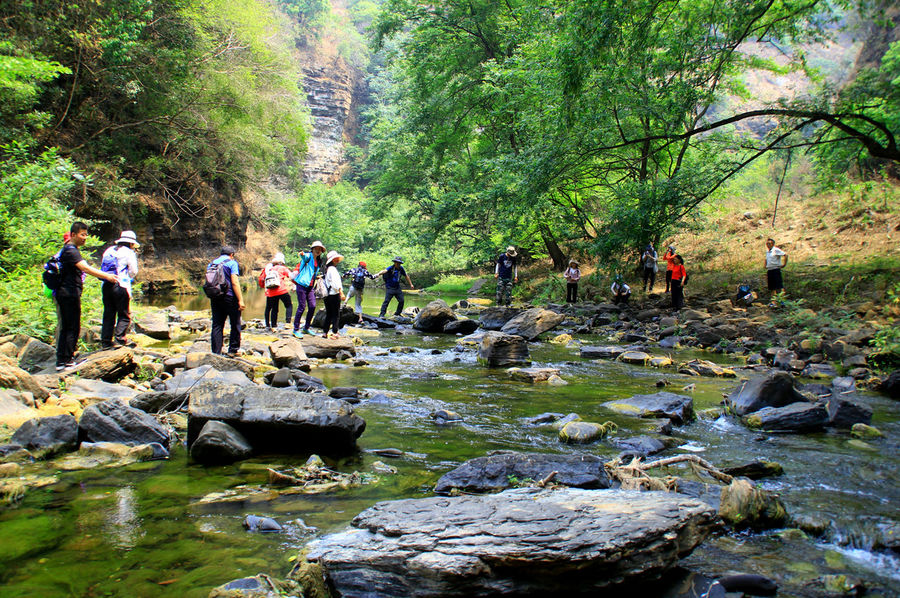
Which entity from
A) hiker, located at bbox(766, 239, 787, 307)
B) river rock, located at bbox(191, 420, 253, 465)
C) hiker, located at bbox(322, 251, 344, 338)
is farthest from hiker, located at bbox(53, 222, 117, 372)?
hiker, located at bbox(766, 239, 787, 307)

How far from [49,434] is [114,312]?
14.7 ft

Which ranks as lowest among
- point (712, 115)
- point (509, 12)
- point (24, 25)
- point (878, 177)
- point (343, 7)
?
point (878, 177)

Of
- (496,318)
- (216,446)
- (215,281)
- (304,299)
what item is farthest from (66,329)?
(496,318)

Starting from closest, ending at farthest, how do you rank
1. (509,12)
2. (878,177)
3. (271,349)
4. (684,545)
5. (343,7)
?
(684,545) → (271,349) → (878,177) → (509,12) → (343,7)

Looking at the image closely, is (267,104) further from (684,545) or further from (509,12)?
(684,545)

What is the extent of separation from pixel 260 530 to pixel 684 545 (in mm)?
2660

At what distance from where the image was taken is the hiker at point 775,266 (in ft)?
48.5

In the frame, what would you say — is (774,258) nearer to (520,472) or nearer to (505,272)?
(505,272)

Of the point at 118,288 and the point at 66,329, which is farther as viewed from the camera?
the point at 118,288

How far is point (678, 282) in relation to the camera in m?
16.6

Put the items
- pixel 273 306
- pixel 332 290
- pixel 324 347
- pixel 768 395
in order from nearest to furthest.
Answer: pixel 768 395 < pixel 324 347 < pixel 332 290 < pixel 273 306

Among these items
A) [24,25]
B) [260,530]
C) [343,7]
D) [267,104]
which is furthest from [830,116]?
[343,7]

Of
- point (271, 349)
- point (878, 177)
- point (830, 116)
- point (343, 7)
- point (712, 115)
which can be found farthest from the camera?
point (343, 7)

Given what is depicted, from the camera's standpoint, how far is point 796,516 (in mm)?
3678
